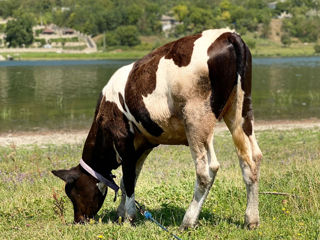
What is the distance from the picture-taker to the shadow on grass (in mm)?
6250

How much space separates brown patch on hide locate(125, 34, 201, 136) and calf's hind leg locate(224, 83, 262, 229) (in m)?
Result: 0.84

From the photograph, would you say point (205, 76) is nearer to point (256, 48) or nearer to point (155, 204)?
point (155, 204)

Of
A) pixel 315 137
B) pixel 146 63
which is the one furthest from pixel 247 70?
pixel 315 137

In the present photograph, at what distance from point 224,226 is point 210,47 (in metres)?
2.12

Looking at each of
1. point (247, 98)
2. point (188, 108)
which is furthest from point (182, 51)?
point (247, 98)

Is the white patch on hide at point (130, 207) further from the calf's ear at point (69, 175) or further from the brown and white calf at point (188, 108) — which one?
the calf's ear at point (69, 175)

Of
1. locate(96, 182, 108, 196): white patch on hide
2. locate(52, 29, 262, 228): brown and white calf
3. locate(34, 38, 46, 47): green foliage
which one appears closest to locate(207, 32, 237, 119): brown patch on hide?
locate(52, 29, 262, 228): brown and white calf

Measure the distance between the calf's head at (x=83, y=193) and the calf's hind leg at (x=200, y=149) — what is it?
140 cm

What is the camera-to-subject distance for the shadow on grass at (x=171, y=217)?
20.5 ft

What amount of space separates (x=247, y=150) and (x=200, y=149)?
602mm

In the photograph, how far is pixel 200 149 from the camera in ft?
18.9

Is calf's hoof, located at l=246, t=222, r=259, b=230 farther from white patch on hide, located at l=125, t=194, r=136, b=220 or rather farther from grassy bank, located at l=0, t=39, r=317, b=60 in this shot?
grassy bank, located at l=0, t=39, r=317, b=60

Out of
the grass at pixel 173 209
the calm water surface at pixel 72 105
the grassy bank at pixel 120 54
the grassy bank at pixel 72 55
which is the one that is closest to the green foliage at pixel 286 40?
the grassy bank at pixel 120 54

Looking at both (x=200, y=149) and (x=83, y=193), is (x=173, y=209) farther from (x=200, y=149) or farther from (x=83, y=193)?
(x=200, y=149)
